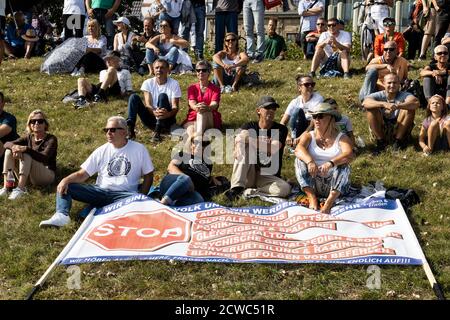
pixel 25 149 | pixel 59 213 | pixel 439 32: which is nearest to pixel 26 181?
pixel 25 149

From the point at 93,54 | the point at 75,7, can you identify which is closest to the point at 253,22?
the point at 93,54

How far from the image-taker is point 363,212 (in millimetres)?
8133

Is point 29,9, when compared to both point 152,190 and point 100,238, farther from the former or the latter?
point 100,238

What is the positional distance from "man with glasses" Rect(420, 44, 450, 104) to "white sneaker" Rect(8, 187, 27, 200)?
611 cm

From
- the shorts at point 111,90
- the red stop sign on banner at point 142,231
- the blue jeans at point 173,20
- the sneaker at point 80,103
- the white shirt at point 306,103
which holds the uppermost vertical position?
the blue jeans at point 173,20

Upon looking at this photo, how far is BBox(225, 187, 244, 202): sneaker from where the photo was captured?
8961mm

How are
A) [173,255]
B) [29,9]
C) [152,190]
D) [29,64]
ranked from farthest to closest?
[29,9], [29,64], [152,190], [173,255]

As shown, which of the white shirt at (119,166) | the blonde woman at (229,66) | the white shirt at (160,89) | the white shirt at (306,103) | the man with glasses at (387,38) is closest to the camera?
the white shirt at (119,166)

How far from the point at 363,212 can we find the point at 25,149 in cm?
408

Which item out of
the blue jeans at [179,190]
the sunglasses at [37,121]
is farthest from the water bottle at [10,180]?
the blue jeans at [179,190]

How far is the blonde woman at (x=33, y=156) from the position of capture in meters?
9.12

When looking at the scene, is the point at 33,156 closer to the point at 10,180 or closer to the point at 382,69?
the point at 10,180

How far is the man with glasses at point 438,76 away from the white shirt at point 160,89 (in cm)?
377

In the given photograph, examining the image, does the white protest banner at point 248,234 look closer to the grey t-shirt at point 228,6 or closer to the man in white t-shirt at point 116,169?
the man in white t-shirt at point 116,169
